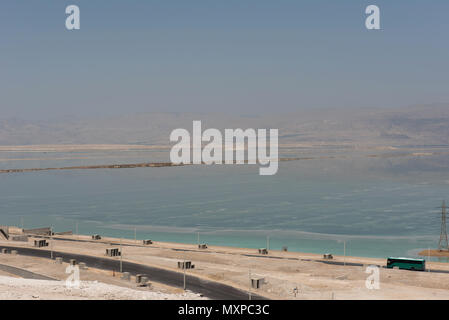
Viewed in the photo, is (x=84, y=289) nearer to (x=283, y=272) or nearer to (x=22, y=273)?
(x=22, y=273)

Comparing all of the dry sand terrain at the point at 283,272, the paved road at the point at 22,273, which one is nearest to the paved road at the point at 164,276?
the dry sand terrain at the point at 283,272

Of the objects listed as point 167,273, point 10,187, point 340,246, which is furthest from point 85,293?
point 10,187

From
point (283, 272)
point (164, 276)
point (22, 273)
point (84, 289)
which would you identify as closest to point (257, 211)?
point (283, 272)

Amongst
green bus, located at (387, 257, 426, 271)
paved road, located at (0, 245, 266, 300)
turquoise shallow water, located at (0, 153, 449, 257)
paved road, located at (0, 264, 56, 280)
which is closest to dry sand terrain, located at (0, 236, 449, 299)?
paved road, located at (0, 264, 56, 280)

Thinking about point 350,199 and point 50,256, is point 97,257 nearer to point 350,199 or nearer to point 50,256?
point 50,256

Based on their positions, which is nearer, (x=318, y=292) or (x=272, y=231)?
(x=318, y=292)

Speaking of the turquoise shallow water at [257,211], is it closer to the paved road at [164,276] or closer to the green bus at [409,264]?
the green bus at [409,264]
